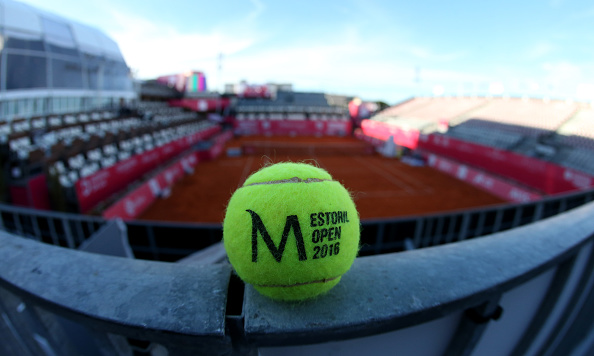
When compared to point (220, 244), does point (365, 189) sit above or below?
below

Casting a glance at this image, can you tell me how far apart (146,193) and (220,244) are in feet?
34.6

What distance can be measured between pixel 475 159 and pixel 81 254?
2120cm

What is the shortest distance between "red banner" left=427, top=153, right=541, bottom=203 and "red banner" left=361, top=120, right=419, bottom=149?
5127 millimetres

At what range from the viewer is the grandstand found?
820mm

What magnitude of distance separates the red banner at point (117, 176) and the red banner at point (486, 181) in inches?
661

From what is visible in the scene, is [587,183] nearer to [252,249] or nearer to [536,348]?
[536,348]

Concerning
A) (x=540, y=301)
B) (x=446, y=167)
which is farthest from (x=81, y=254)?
(x=446, y=167)

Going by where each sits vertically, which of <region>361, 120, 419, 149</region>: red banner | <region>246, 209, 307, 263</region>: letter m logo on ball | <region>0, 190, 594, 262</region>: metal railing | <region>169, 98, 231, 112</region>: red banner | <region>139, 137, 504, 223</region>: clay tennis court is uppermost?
<region>169, 98, 231, 112</region>: red banner

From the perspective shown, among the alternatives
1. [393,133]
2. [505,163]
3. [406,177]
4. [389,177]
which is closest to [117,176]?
[389,177]

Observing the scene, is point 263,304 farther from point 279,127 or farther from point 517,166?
point 279,127

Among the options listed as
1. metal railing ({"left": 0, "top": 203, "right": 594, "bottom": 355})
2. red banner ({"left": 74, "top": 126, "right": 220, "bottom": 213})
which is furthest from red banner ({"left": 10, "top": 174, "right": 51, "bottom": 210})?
metal railing ({"left": 0, "top": 203, "right": 594, "bottom": 355})

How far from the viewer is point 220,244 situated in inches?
95.0

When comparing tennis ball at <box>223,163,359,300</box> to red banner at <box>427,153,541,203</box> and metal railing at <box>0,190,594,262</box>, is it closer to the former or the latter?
metal railing at <box>0,190,594,262</box>

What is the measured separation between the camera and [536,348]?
1.64 metres
